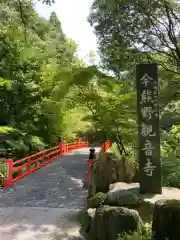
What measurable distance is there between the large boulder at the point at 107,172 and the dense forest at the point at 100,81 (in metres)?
1.41

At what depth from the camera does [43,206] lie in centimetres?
702

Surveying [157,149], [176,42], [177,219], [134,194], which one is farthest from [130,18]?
[177,219]

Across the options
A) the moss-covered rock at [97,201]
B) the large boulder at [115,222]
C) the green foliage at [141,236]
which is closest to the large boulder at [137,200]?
the moss-covered rock at [97,201]

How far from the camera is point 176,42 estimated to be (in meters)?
11.9

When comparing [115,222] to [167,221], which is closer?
[167,221]

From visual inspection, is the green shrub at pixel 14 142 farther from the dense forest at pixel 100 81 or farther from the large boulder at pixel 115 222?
the large boulder at pixel 115 222

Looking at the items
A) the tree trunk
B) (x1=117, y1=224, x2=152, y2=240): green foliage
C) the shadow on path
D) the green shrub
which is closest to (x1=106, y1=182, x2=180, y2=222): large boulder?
(x1=117, y1=224, x2=152, y2=240): green foliage

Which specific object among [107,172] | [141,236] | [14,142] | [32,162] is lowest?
[141,236]

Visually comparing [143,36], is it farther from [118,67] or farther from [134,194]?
[134,194]

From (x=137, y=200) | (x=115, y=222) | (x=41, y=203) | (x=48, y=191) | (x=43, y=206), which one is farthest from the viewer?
(x=48, y=191)

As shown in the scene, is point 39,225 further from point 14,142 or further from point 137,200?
point 14,142

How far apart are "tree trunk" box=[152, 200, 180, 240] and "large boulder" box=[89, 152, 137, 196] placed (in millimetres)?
2761

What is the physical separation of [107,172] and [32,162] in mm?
5209

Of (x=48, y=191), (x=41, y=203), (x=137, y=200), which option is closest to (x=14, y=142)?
(x=48, y=191)
